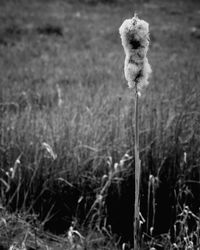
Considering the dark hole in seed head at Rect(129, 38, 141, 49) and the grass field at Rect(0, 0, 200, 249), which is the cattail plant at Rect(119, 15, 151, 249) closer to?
the dark hole in seed head at Rect(129, 38, 141, 49)

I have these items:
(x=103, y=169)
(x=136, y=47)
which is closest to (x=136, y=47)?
(x=136, y=47)

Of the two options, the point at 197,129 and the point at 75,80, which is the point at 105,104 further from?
the point at 75,80

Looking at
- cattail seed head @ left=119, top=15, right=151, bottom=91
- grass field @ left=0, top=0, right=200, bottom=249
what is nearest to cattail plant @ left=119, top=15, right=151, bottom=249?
cattail seed head @ left=119, top=15, right=151, bottom=91

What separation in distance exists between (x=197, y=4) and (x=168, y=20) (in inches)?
165

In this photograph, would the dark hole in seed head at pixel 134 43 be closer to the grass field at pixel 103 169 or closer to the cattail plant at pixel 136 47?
the cattail plant at pixel 136 47

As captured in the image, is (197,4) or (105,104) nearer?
(105,104)

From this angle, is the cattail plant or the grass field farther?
the grass field

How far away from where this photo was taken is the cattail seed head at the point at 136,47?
3.97ft

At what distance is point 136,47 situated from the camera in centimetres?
124

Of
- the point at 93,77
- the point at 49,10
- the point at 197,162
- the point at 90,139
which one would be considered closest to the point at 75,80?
the point at 93,77

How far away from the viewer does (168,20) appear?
11.4 m

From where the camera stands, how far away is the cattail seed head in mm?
1209

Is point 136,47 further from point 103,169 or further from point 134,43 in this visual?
point 103,169

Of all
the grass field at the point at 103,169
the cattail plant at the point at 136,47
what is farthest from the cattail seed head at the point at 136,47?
the grass field at the point at 103,169
